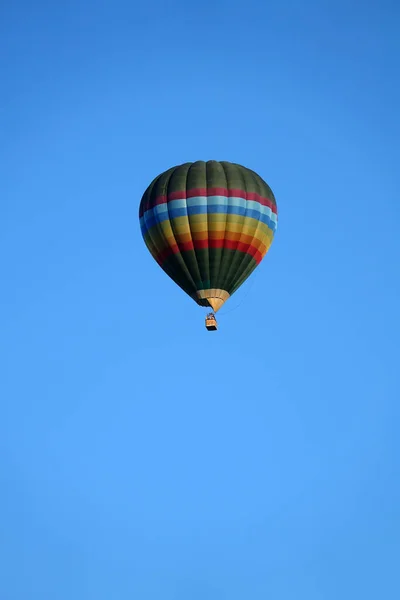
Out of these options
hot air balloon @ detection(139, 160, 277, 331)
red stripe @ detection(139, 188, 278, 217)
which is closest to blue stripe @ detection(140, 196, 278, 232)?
hot air balloon @ detection(139, 160, 277, 331)

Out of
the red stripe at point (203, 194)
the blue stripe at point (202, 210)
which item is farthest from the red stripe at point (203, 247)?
the red stripe at point (203, 194)

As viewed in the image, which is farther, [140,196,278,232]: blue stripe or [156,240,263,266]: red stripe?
[156,240,263,266]: red stripe

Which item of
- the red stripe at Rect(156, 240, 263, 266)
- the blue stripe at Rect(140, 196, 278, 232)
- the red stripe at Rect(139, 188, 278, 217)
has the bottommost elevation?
the red stripe at Rect(156, 240, 263, 266)

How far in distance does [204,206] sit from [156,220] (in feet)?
7.64

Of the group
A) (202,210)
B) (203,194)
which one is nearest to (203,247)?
(202,210)

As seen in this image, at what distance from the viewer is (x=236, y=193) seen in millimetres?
93000

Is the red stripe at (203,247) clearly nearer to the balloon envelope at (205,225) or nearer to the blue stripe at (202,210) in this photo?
the balloon envelope at (205,225)

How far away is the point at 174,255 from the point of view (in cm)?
9306

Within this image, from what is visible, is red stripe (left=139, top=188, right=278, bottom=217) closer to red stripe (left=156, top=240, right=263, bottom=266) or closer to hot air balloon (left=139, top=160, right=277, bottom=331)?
hot air balloon (left=139, top=160, right=277, bottom=331)

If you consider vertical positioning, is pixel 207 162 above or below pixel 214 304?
above

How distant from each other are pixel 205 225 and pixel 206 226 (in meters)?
0.06

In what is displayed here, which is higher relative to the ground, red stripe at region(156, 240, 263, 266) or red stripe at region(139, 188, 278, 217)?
red stripe at region(139, 188, 278, 217)

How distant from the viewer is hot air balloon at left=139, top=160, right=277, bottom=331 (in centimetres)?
9262

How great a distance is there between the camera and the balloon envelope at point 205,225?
92.6 metres
